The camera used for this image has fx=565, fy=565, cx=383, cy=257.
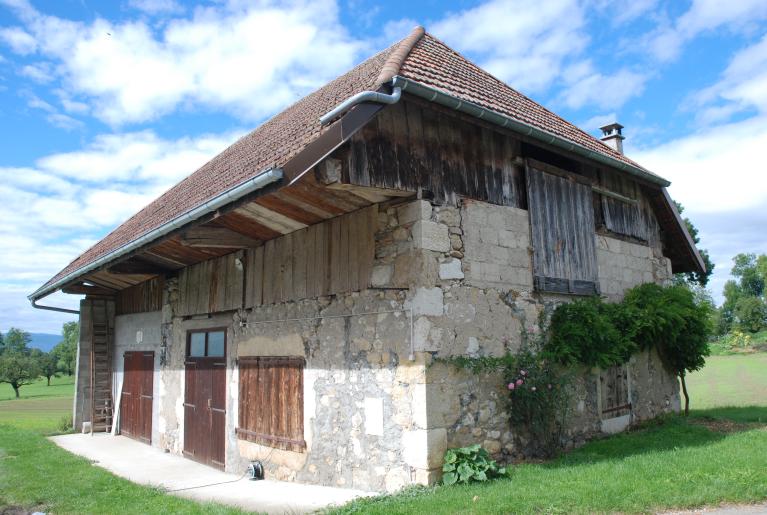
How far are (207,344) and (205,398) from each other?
3.00 ft

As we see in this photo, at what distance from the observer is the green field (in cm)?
495

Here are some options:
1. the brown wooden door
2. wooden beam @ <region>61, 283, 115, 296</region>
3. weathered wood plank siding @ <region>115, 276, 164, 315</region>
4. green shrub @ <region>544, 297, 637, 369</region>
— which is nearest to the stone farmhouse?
green shrub @ <region>544, 297, 637, 369</region>

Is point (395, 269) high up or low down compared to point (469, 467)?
up

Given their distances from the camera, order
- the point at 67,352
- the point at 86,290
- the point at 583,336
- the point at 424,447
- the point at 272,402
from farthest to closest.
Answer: the point at 67,352, the point at 86,290, the point at 272,402, the point at 583,336, the point at 424,447

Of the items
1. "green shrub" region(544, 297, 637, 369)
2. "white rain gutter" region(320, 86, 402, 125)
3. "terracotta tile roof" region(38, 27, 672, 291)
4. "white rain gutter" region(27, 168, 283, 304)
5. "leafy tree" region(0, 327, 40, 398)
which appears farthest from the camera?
"leafy tree" region(0, 327, 40, 398)

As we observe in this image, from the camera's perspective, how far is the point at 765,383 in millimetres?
18062

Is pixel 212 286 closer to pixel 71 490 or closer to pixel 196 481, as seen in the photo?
pixel 196 481

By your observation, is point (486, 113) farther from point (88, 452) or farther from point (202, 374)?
point (88, 452)

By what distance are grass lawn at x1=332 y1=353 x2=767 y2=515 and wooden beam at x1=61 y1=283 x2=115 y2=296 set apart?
10.7m

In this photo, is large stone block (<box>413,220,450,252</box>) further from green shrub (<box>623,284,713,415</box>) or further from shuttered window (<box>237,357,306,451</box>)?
green shrub (<box>623,284,713,415</box>)

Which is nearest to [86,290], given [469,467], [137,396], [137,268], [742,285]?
[137,396]

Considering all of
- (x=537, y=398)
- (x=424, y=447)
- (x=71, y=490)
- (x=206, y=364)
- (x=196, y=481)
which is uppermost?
(x=206, y=364)

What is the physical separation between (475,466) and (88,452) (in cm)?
841

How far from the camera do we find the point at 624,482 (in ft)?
17.7
